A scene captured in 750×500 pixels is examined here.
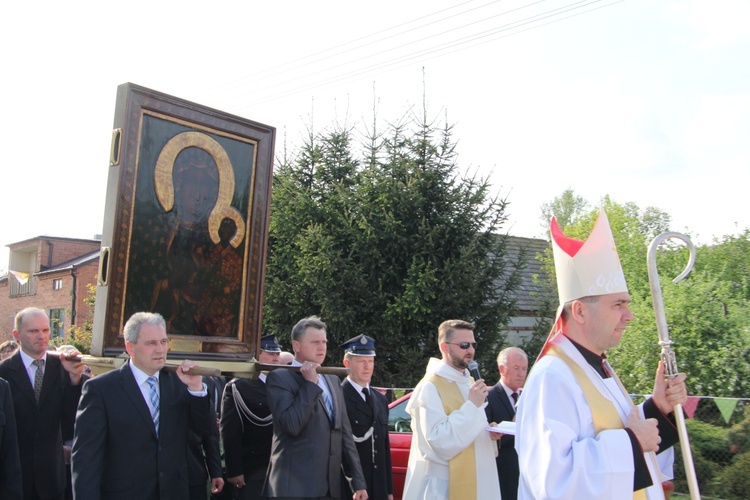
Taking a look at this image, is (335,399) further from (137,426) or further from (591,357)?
(591,357)

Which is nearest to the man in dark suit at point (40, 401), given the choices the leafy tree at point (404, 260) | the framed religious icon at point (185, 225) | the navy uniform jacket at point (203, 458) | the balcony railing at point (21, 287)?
the navy uniform jacket at point (203, 458)

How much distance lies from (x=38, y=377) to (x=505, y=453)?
12.9ft

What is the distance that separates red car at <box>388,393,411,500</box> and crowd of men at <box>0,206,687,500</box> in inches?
82.9

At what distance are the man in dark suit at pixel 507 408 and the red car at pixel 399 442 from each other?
2049 mm

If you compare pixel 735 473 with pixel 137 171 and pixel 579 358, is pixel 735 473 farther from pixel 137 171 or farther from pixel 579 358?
pixel 137 171

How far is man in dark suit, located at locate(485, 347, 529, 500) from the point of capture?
630 cm

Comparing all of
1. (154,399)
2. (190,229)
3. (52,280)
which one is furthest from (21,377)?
(52,280)

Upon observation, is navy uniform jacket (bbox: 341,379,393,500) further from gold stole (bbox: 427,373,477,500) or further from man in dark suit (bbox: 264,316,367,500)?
gold stole (bbox: 427,373,477,500)

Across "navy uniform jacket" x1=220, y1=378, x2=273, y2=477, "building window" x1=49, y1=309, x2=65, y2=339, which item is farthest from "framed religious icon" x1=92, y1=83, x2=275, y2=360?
"building window" x1=49, y1=309, x2=65, y2=339

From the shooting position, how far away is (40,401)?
5.32 meters

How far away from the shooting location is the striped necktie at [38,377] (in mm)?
5348

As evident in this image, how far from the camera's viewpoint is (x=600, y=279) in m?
3.34

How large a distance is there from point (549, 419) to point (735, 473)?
6.36 m

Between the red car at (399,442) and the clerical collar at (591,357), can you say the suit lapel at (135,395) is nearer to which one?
the clerical collar at (591,357)
